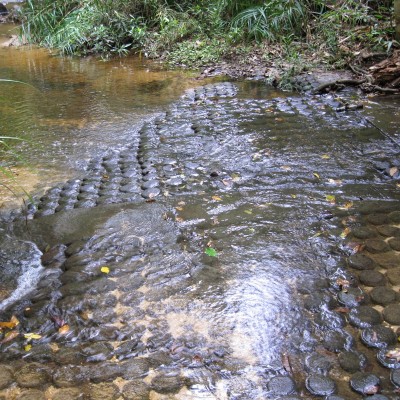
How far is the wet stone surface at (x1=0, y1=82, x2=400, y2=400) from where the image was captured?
1795mm

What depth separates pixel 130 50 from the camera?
841cm

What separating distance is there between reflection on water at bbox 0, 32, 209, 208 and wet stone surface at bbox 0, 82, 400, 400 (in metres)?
0.39

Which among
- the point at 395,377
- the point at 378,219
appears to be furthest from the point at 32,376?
the point at 378,219

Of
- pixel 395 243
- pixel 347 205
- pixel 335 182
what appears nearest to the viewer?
pixel 395 243

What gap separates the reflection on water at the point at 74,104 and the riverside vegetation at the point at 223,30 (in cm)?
61

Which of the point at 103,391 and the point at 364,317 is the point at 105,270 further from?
the point at 364,317

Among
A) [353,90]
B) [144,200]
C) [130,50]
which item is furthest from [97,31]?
[144,200]

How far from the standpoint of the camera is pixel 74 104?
17.8ft

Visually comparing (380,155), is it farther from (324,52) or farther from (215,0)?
(215,0)

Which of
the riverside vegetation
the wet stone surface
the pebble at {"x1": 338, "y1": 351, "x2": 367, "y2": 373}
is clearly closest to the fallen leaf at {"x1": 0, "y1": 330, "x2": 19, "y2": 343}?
the wet stone surface

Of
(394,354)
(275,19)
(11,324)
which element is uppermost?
(275,19)

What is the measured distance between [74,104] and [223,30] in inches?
136

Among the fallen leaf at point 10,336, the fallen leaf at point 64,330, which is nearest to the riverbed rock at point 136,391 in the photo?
the fallen leaf at point 64,330

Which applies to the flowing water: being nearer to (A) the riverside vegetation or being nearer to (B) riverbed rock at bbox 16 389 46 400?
(B) riverbed rock at bbox 16 389 46 400
